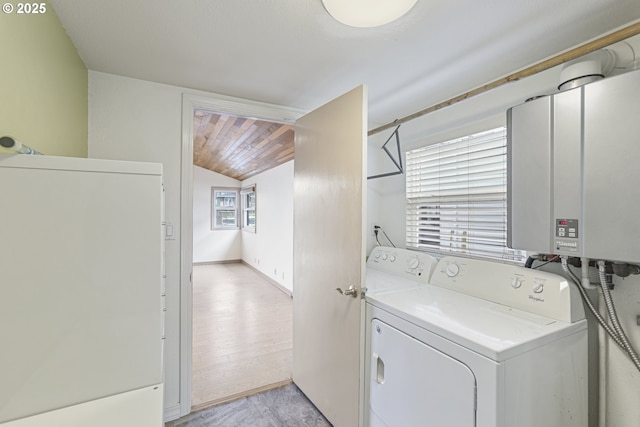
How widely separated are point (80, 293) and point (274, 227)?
443cm

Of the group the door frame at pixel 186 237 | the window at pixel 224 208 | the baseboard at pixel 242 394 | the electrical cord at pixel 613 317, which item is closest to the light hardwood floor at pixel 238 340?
the baseboard at pixel 242 394

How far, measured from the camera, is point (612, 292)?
129cm

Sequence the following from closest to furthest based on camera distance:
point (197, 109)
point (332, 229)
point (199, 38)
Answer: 1. point (199, 38)
2. point (332, 229)
3. point (197, 109)

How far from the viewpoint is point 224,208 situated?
24.9ft

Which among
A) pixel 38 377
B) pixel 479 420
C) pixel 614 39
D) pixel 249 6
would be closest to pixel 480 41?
pixel 614 39

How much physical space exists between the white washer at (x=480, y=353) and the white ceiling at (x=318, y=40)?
113 centimetres

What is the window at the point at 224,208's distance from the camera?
24.2 feet

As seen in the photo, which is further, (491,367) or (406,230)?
(406,230)

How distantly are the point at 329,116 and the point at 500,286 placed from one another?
4.41 ft

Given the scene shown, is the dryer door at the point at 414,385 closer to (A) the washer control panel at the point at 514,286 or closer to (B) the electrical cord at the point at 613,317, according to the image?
(A) the washer control panel at the point at 514,286

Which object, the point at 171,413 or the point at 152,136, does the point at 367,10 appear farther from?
the point at 171,413

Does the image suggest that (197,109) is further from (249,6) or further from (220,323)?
(220,323)


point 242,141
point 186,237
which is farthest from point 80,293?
point 242,141

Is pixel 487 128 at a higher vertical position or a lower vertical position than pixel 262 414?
higher
